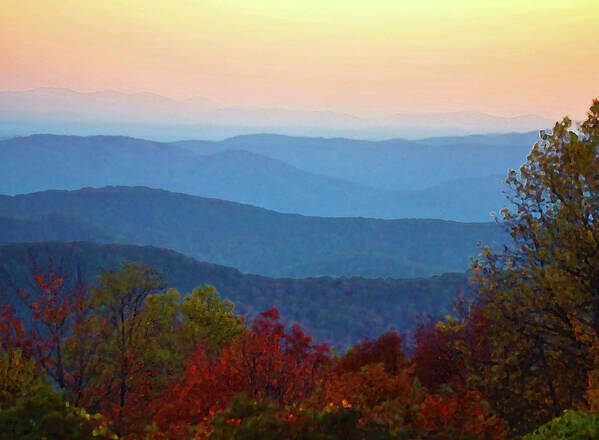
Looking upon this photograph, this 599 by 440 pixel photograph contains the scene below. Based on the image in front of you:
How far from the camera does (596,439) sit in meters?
12.9

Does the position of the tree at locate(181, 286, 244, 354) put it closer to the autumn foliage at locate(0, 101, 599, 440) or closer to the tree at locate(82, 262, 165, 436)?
the tree at locate(82, 262, 165, 436)

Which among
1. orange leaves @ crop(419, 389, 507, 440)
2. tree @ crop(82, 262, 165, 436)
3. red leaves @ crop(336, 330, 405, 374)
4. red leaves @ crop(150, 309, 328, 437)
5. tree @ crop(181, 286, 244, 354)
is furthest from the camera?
tree @ crop(181, 286, 244, 354)

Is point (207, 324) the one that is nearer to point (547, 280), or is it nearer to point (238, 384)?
point (238, 384)

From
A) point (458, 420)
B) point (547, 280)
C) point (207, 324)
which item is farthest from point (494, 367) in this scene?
point (207, 324)

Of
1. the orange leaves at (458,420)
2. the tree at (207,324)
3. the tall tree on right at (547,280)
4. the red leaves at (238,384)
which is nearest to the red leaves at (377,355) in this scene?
the tree at (207,324)

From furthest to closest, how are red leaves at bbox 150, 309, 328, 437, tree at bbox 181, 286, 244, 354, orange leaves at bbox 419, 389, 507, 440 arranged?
1. tree at bbox 181, 286, 244, 354
2. red leaves at bbox 150, 309, 328, 437
3. orange leaves at bbox 419, 389, 507, 440

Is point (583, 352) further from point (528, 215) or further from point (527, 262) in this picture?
point (528, 215)

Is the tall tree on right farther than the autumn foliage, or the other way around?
the tall tree on right

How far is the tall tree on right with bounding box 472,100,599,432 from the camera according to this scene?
21094 mm

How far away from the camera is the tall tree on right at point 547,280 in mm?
21094

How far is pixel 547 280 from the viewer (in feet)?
70.2

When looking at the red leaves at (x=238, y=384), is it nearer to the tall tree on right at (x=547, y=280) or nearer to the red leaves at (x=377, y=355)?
the tall tree on right at (x=547, y=280)

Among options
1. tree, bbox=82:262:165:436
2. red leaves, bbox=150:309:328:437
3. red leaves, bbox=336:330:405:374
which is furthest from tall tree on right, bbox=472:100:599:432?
red leaves, bbox=336:330:405:374

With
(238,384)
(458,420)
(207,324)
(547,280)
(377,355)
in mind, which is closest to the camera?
(458,420)
